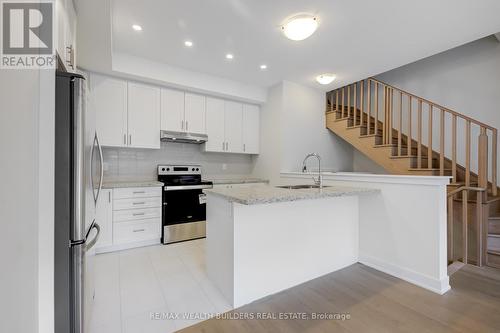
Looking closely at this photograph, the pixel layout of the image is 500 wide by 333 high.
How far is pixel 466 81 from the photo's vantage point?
3.56 meters

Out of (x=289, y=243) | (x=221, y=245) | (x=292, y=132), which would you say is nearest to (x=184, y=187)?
(x=221, y=245)

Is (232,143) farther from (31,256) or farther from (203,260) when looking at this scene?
(31,256)

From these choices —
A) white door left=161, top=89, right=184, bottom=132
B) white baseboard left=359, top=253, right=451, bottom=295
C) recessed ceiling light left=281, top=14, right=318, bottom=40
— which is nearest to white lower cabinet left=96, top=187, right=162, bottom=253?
white door left=161, top=89, right=184, bottom=132

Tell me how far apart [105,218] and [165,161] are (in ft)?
4.16

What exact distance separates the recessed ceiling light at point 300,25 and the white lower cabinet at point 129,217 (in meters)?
2.59

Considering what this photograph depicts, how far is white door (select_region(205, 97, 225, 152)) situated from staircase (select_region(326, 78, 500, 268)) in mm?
2094

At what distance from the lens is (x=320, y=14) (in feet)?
7.14

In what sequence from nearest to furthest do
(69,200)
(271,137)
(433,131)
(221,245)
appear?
1. (69,200)
2. (221,245)
3. (433,131)
4. (271,137)

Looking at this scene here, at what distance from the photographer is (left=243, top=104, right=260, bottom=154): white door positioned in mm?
4230

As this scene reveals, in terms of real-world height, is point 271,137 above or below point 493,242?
above

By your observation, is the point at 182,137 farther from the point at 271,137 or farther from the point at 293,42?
the point at 293,42

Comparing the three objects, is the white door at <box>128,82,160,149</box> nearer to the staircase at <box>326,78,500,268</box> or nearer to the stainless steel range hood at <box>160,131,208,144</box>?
the stainless steel range hood at <box>160,131,208,144</box>

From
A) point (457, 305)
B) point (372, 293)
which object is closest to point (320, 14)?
point (372, 293)

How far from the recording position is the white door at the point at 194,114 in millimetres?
3643
